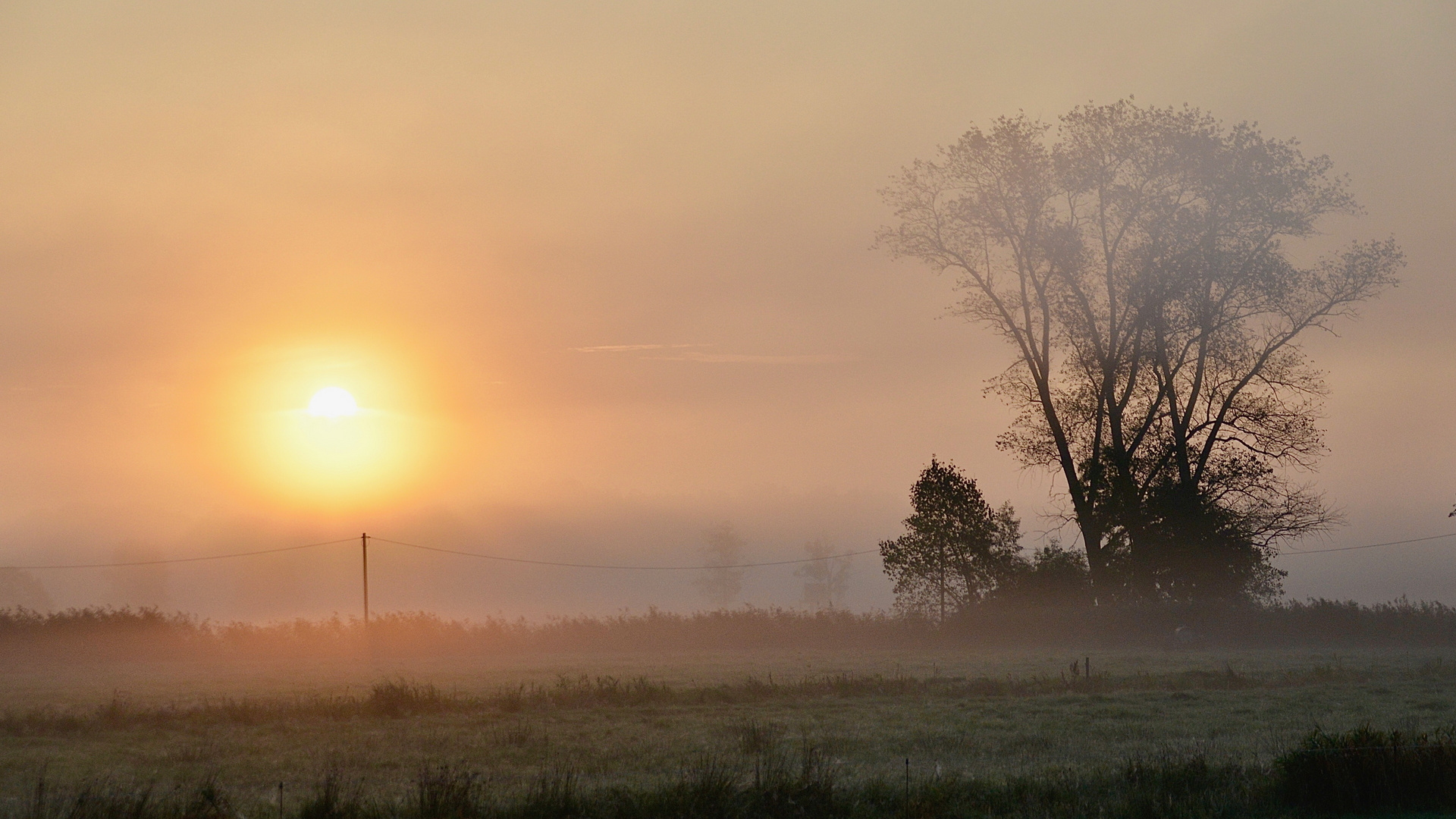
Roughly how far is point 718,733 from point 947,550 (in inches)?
Answer: 1171

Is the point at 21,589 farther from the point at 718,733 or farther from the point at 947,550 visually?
the point at 718,733

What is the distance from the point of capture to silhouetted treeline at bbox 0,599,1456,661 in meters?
44.5

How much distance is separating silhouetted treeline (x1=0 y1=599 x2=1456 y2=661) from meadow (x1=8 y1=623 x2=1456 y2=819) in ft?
26.9

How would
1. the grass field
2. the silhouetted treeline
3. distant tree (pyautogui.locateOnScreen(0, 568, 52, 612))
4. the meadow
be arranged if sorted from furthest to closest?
1. distant tree (pyautogui.locateOnScreen(0, 568, 52, 612))
2. the silhouetted treeline
3. the grass field
4. the meadow

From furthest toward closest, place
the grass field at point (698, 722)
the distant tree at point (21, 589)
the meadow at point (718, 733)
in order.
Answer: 1. the distant tree at point (21, 589)
2. the grass field at point (698, 722)
3. the meadow at point (718, 733)

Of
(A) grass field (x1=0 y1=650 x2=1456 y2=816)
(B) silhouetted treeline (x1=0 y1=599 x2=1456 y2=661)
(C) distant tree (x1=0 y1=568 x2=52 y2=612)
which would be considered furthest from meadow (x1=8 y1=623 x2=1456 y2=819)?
(C) distant tree (x1=0 y1=568 x2=52 y2=612)

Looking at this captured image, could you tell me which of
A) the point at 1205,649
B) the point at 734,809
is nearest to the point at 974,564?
the point at 1205,649

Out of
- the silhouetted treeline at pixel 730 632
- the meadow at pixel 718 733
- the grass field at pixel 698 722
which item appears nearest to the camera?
the meadow at pixel 718 733

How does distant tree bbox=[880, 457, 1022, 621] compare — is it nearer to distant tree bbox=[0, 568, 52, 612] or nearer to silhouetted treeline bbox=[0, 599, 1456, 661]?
silhouetted treeline bbox=[0, 599, 1456, 661]

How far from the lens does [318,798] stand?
12.0 meters

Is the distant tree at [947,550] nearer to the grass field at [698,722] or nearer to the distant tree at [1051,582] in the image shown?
the distant tree at [1051,582]

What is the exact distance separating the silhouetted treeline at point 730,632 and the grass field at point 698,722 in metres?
9.44

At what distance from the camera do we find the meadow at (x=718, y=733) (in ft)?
41.8

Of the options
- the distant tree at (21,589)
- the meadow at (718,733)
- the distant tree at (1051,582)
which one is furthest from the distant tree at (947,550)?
the distant tree at (21,589)
